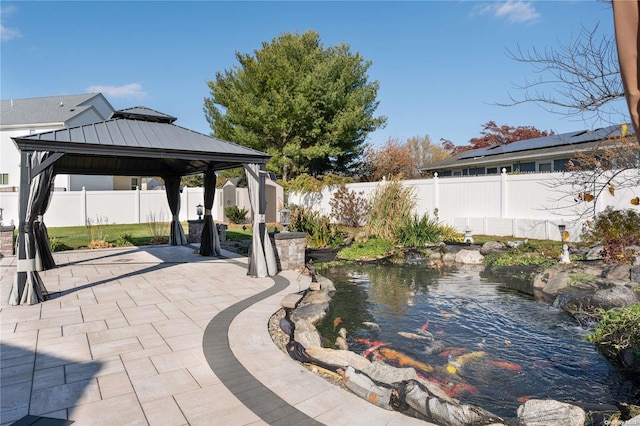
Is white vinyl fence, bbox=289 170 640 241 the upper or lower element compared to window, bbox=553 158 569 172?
lower

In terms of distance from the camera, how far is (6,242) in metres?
9.73

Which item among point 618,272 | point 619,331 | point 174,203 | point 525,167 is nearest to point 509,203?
point 525,167

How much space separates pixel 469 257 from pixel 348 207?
679 centimetres

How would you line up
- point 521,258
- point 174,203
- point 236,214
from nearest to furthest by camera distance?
point 521,258 → point 174,203 → point 236,214

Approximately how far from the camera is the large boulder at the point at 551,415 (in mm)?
2600

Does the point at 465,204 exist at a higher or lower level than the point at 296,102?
lower

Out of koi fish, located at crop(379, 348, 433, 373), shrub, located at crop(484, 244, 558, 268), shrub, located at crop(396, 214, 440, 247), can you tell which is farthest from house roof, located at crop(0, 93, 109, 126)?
koi fish, located at crop(379, 348, 433, 373)

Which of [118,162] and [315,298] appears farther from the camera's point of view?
[118,162]

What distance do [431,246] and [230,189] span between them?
11983 mm

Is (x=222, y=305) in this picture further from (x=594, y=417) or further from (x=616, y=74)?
(x=616, y=74)

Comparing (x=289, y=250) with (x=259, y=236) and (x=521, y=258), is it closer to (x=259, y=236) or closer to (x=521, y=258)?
(x=259, y=236)

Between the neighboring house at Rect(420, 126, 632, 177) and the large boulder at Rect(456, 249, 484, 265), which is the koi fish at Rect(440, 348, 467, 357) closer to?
the large boulder at Rect(456, 249, 484, 265)

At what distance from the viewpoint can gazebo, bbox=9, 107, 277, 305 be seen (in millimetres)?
5444

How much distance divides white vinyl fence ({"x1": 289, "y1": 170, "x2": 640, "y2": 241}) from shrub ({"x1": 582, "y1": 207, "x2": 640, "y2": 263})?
75cm
